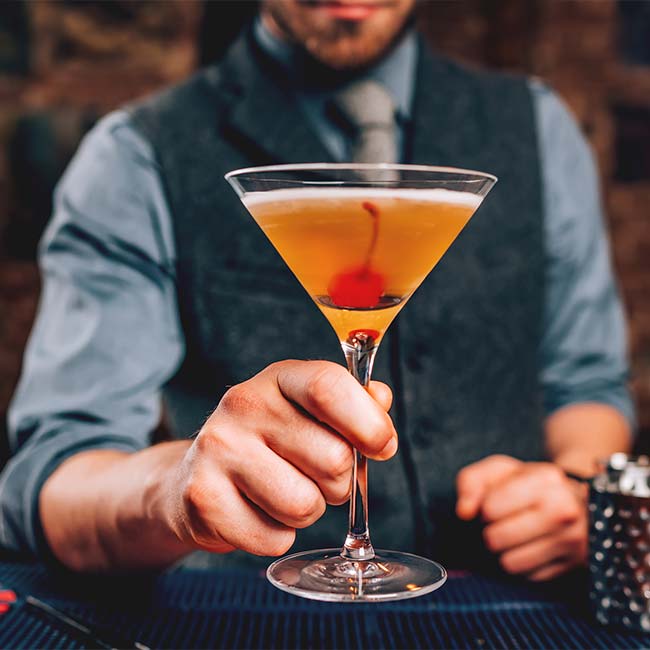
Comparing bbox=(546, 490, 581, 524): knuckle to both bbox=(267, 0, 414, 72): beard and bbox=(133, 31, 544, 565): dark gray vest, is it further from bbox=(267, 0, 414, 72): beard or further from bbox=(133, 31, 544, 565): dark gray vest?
bbox=(267, 0, 414, 72): beard

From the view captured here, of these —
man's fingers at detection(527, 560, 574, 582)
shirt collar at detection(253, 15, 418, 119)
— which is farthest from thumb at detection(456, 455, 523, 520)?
shirt collar at detection(253, 15, 418, 119)

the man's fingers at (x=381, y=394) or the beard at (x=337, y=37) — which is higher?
the beard at (x=337, y=37)

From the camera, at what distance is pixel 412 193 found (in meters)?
0.73

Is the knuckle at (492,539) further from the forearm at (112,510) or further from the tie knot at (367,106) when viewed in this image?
the tie knot at (367,106)

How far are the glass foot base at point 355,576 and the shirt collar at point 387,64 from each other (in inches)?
38.1

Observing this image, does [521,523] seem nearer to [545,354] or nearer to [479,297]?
[479,297]

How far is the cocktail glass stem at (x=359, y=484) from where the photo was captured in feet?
2.45

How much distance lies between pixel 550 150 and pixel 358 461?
3.77 feet

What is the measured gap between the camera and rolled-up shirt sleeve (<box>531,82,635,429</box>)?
171 cm

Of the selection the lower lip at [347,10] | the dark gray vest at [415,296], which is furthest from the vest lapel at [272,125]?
the lower lip at [347,10]

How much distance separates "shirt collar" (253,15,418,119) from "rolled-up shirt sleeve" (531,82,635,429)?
0.87 feet

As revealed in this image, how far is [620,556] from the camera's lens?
87cm

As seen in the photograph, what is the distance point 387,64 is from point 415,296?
1.56 ft

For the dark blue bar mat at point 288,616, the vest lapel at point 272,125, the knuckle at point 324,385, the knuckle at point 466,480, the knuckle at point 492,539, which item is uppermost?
the vest lapel at point 272,125
